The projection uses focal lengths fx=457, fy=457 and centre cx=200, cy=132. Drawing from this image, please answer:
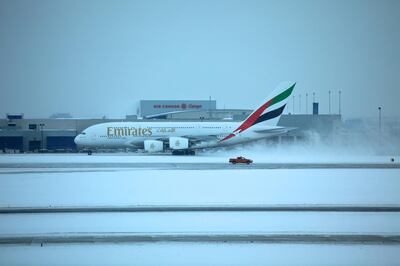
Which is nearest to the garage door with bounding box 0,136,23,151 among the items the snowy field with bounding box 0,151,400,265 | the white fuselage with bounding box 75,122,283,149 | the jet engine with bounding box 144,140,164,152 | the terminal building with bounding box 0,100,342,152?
the terminal building with bounding box 0,100,342,152

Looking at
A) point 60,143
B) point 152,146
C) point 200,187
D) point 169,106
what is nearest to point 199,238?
point 200,187

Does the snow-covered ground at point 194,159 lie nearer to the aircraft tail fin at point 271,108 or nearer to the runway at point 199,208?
the aircraft tail fin at point 271,108

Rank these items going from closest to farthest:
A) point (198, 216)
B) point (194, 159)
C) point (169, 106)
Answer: point (198, 216) < point (194, 159) < point (169, 106)

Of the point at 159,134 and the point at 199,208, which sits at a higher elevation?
the point at 159,134

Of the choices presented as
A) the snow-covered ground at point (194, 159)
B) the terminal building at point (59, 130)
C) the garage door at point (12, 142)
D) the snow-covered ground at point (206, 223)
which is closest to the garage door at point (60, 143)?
the terminal building at point (59, 130)

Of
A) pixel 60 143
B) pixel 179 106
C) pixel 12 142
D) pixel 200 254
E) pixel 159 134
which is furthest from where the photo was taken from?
pixel 179 106

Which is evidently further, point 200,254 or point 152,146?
point 152,146

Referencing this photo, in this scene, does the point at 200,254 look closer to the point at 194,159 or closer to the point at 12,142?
the point at 194,159

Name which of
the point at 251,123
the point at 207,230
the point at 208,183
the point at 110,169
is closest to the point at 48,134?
the point at 251,123
